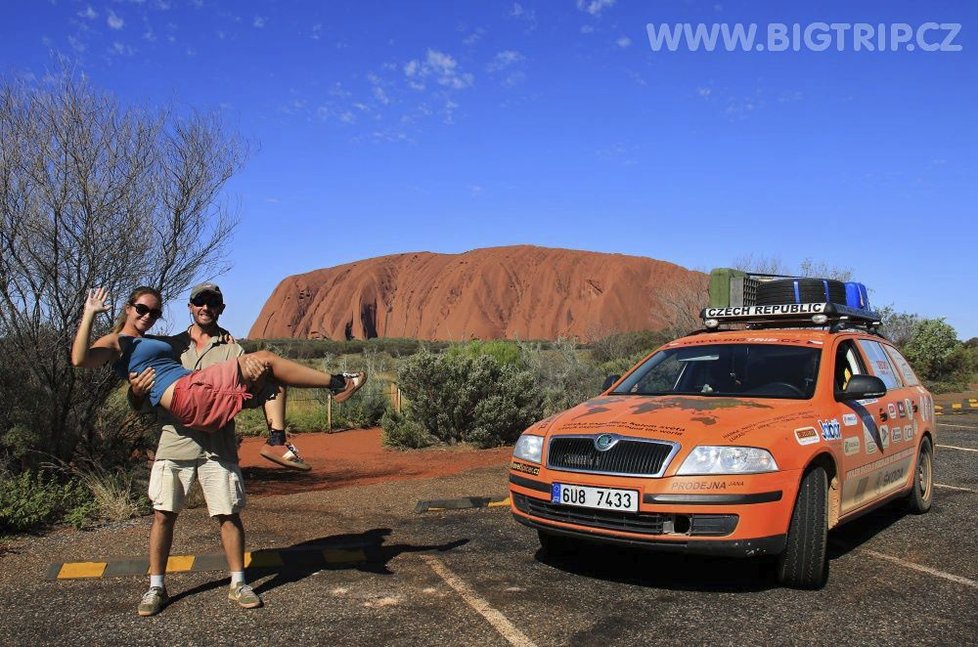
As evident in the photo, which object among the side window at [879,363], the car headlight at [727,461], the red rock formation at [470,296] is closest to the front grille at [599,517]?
the car headlight at [727,461]

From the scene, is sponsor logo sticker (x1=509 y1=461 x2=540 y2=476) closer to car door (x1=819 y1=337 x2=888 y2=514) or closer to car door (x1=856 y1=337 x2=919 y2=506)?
car door (x1=819 y1=337 x2=888 y2=514)

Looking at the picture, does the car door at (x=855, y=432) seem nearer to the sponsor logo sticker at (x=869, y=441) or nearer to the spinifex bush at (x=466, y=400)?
the sponsor logo sticker at (x=869, y=441)

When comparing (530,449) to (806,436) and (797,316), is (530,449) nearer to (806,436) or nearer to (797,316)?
(806,436)

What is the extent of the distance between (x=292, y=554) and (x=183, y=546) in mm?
963

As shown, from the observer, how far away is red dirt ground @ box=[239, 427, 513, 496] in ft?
37.6

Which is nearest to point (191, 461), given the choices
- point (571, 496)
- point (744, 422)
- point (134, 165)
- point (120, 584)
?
point (120, 584)

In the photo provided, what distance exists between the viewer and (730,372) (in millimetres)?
6531

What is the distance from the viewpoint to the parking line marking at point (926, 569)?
210 inches

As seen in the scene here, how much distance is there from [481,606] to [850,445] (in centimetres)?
285

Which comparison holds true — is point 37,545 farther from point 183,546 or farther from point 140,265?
point 140,265

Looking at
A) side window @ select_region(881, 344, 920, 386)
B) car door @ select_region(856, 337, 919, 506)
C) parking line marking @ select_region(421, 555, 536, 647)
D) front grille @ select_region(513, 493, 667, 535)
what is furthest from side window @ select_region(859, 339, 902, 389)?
parking line marking @ select_region(421, 555, 536, 647)

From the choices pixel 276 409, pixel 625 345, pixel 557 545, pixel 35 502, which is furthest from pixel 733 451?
pixel 625 345

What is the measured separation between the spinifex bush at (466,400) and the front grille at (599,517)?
9.72 meters

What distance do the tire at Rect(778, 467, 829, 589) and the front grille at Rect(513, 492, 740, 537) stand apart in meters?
0.50
